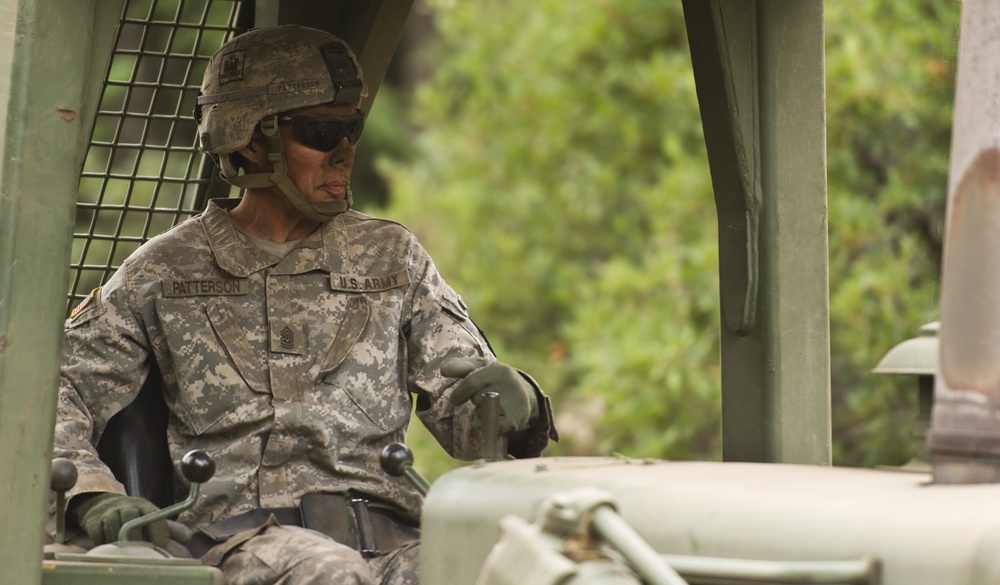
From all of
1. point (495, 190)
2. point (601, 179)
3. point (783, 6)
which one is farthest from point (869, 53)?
point (783, 6)

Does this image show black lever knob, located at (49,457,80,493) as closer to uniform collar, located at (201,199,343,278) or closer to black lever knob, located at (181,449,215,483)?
black lever knob, located at (181,449,215,483)

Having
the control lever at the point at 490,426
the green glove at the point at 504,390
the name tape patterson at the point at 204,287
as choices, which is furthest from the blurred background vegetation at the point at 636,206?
the control lever at the point at 490,426

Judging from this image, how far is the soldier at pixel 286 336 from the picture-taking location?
3578mm

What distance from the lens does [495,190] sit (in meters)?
10.5

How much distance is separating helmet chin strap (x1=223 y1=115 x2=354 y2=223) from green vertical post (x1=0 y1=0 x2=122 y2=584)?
41.4 inches

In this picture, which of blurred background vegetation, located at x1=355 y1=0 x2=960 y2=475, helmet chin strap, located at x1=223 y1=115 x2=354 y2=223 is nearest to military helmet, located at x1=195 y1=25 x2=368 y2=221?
helmet chin strap, located at x1=223 y1=115 x2=354 y2=223

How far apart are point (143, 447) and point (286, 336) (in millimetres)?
380

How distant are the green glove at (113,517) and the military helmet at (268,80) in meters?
0.95

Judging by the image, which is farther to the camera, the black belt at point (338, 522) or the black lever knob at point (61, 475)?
the black belt at point (338, 522)

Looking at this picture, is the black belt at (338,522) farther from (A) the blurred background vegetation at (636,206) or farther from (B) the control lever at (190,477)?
(A) the blurred background vegetation at (636,206)

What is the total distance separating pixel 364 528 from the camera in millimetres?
3570

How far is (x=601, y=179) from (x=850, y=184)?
1.63 m

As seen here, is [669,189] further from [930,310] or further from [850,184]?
[930,310]

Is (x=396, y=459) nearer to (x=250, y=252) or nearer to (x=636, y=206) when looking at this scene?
(x=250, y=252)
